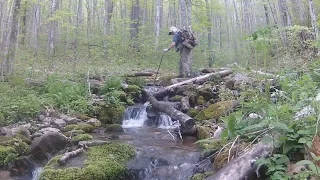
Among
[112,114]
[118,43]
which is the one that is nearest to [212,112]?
[112,114]

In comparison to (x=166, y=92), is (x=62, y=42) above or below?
above

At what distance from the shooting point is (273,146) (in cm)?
357

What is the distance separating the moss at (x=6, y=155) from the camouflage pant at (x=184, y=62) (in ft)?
24.0

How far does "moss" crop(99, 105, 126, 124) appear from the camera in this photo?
8.92 meters

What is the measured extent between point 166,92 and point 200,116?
2564 millimetres

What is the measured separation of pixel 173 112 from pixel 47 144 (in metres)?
3.22

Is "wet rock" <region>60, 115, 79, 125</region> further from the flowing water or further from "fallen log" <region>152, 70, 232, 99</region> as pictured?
"fallen log" <region>152, 70, 232, 99</region>

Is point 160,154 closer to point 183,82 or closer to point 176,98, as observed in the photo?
point 176,98

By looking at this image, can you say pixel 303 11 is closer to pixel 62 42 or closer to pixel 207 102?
pixel 207 102

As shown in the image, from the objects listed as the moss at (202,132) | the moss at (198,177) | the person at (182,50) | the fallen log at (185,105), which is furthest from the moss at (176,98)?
the moss at (198,177)

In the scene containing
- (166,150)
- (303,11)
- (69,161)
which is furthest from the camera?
(303,11)

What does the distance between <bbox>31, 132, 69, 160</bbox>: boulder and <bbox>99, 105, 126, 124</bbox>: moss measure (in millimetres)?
2467

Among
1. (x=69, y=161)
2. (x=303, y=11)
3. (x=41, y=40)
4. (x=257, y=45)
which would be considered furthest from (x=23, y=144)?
(x=41, y=40)

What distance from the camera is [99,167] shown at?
5.04 metres
